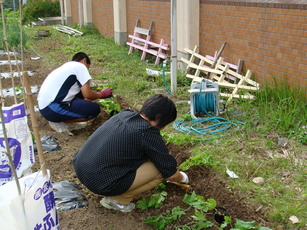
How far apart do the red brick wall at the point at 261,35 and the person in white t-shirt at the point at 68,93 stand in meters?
2.72

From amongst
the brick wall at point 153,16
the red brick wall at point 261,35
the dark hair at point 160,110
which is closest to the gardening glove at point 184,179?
the dark hair at point 160,110

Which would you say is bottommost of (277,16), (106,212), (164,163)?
(106,212)

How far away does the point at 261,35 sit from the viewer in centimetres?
654

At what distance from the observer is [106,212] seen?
11.9ft

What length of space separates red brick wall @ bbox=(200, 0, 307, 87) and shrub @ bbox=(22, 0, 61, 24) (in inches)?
646

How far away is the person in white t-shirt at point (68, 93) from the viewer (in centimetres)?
530

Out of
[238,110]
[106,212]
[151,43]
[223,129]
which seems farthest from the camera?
[151,43]

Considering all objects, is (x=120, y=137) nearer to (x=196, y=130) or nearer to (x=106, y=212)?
(x=106, y=212)

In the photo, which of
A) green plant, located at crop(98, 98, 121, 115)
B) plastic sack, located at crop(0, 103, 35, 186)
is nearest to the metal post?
green plant, located at crop(98, 98, 121, 115)

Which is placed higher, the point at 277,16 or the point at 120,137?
the point at 277,16

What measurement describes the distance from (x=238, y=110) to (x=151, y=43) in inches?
201

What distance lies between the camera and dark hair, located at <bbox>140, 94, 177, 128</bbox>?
3.37 m

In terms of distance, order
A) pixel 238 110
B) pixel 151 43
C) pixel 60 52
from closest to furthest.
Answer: pixel 238 110 < pixel 151 43 < pixel 60 52

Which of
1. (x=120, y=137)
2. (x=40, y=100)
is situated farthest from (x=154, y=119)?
(x=40, y=100)
